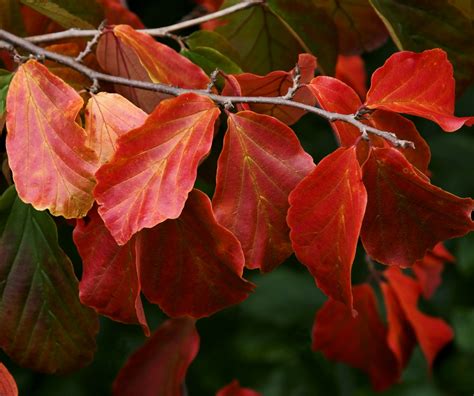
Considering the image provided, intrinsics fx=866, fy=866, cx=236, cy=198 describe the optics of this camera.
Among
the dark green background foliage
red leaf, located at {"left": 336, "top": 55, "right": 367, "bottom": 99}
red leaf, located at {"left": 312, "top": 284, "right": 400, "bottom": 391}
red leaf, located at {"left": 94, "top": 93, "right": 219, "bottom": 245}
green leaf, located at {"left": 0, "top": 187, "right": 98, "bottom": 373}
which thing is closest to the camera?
red leaf, located at {"left": 94, "top": 93, "right": 219, "bottom": 245}

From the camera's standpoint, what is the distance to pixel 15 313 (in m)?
0.61

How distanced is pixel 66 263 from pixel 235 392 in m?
0.26

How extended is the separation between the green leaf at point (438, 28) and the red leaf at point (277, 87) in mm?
100

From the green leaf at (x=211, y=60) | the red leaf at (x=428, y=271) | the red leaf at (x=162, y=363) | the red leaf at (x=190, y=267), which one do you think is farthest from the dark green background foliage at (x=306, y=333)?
the red leaf at (x=190, y=267)

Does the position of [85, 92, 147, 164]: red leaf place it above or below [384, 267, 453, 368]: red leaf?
above

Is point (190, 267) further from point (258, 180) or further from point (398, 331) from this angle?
point (398, 331)

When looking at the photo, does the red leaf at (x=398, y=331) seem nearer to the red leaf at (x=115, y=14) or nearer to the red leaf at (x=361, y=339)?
the red leaf at (x=361, y=339)

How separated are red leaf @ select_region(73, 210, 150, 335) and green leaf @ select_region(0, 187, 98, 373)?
0.07 m

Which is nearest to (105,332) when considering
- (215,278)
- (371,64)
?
(371,64)

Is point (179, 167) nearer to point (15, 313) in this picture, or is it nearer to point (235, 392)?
point (15, 313)

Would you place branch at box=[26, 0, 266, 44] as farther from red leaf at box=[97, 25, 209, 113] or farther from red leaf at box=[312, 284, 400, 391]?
red leaf at box=[312, 284, 400, 391]

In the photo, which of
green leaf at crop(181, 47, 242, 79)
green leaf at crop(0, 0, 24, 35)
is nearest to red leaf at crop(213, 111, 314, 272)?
green leaf at crop(181, 47, 242, 79)

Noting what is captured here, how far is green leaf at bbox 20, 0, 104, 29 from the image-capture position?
612 mm

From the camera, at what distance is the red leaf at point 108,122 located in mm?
503
